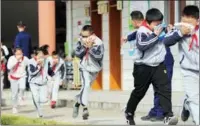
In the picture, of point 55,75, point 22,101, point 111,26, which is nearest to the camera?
point 55,75

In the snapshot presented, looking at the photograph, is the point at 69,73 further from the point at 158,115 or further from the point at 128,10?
the point at 158,115

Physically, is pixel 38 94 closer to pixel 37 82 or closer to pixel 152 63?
pixel 37 82

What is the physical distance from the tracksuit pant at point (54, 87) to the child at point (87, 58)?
13.8 ft

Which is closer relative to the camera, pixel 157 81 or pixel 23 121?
pixel 157 81

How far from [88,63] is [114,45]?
26.4ft

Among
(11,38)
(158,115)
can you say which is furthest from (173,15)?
(11,38)

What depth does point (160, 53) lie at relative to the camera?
799 centimetres

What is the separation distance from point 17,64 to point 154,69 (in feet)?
17.9

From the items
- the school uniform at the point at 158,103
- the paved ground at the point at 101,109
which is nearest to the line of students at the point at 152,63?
the school uniform at the point at 158,103

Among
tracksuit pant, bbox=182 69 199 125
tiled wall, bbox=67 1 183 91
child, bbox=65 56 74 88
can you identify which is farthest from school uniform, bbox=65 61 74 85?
tracksuit pant, bbox=182 69 199 125

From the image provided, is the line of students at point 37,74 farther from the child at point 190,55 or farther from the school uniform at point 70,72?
the child at point 190,55

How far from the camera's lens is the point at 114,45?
57.0 feet

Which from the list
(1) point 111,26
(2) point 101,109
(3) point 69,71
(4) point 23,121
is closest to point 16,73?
(2) point 101,109

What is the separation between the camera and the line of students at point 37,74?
11117 millimetres
